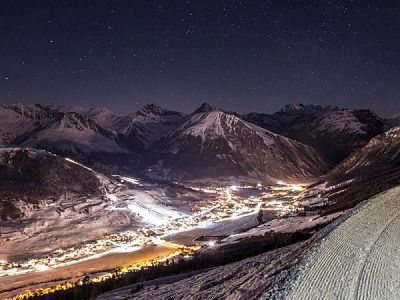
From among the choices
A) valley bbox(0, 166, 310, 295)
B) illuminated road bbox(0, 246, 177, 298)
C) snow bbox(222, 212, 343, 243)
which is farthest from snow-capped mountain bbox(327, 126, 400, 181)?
illuminated road bbox(0, 246, 177, 298)

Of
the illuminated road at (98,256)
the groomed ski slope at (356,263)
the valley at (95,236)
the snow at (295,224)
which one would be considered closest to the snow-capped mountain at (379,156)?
the valley at (95,236)

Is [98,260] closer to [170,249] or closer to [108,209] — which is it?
[170,249]

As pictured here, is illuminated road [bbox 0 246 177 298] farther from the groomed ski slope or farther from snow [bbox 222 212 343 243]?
the groomed ski slope

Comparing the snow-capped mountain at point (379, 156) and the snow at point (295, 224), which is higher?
the snow-capped mountain at point (379, 156)

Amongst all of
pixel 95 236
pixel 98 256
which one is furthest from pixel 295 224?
pixel 95 236

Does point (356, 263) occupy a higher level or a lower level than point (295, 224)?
higher

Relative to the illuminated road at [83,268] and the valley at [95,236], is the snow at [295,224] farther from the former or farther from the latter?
the illuminated road at [83,268]

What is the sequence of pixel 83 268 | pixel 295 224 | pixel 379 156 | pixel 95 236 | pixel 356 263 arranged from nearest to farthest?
pixel 356 263
pixel 295 224
pixel 83 268
pixel 95 236
pixel 379 156

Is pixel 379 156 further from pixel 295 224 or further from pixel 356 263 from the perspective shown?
pixel 356 263

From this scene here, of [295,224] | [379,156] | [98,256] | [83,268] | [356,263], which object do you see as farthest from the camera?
[379,156]
